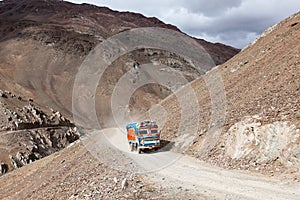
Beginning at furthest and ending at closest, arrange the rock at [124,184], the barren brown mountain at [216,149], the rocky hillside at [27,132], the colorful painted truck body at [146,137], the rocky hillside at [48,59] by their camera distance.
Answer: the rocky hillside at [48,59] < the rocky hillside at [27,132] < the colorful painted truck body at [146,137] < the rock at [124,184] < the barren brown mountain at [216,149]

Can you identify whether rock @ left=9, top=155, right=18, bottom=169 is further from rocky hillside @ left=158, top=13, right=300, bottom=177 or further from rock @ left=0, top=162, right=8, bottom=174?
rocky hillside @ left=158, top=13, right=300, bottom=177

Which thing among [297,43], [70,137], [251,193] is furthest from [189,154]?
[70,137]

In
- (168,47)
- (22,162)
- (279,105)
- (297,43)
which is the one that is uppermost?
(168,47)

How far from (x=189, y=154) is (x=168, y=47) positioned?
442ft

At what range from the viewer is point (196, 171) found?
1905 cm

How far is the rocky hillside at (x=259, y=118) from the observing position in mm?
17578

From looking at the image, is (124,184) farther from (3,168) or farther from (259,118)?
(3,168)

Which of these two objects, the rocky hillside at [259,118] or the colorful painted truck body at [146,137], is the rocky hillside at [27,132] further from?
the colorful painted truck body at [146,137]

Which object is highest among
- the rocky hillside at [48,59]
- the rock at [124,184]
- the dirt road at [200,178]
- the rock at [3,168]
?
the rocky hillside at [48,59]

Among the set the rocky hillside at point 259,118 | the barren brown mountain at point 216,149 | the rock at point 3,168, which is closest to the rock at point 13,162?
the barren brown mountain at point 216,149

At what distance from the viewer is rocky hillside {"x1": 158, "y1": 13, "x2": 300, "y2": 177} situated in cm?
1758

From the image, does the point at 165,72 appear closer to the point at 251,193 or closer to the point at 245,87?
the point at 245,87

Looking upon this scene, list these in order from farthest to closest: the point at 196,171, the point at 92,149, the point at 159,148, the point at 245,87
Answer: the point at 92,149 < the point at 245,87 < the point at 159,148 < the point at 196,171

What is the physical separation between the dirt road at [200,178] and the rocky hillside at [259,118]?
1.16m
